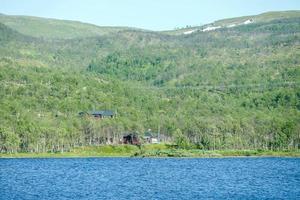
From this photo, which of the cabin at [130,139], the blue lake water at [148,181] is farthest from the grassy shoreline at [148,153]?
the blue lake water at [148,181]

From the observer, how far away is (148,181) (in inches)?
4038

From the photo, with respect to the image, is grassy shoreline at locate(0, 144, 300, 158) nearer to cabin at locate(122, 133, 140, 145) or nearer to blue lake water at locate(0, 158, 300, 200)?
cabin at locate(122, 133, 140, 145)

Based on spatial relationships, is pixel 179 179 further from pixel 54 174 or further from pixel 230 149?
pixel 230 149

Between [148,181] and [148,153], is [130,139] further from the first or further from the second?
[148,181]

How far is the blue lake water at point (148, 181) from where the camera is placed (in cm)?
8375

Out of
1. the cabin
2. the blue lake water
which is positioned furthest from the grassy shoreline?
the blue lake water

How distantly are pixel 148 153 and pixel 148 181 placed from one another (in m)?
73.1

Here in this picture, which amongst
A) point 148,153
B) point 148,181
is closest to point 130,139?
point 148,153

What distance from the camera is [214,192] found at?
87.2 meters

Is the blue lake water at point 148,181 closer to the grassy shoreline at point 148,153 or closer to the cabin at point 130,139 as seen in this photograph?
the grassy shoreline at point 148,153

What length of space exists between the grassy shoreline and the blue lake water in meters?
31.6

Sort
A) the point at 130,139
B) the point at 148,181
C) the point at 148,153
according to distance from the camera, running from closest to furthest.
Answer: the point at 148,181, the point at 148,153, the point at 130,139

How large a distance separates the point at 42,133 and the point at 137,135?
31.1 meters

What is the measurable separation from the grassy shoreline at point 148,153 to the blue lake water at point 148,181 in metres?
31.6
